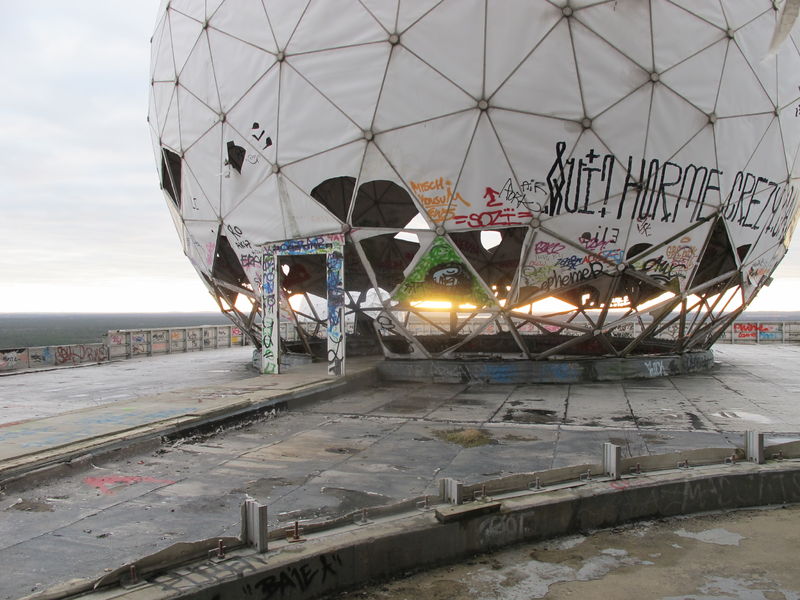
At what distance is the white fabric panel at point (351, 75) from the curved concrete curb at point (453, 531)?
954 centimetres

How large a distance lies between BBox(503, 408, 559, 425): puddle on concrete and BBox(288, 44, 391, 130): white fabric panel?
658 centimetres

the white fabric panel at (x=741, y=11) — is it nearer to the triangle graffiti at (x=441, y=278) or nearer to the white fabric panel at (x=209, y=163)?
the triangle graffiti at (x=441, y=278)

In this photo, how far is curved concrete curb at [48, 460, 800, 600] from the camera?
4.14m

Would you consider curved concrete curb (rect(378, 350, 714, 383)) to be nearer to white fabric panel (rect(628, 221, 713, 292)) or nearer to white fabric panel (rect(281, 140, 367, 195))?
white fabric panel (rect(628, 221, 713, 292))

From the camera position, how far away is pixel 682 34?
13.0 meters

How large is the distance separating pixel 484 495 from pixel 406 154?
29.6 feet

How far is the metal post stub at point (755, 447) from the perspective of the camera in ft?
22.4

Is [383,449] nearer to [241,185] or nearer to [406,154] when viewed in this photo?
[406,154]

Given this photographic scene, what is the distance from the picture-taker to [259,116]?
566 inches

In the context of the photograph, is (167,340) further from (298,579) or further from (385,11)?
(298,579)

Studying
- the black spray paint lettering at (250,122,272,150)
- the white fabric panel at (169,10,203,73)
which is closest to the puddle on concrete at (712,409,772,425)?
the black spray paint lettering at (250,122,272,150)

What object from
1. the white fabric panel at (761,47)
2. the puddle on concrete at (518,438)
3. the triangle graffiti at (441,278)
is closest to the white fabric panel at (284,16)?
the triangle graffiti at (441,278)

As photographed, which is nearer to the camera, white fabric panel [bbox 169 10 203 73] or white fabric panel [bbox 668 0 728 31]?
white fabric panel [bbox 668 0 728 31]

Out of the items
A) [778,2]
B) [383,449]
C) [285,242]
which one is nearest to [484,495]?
[383,449]
